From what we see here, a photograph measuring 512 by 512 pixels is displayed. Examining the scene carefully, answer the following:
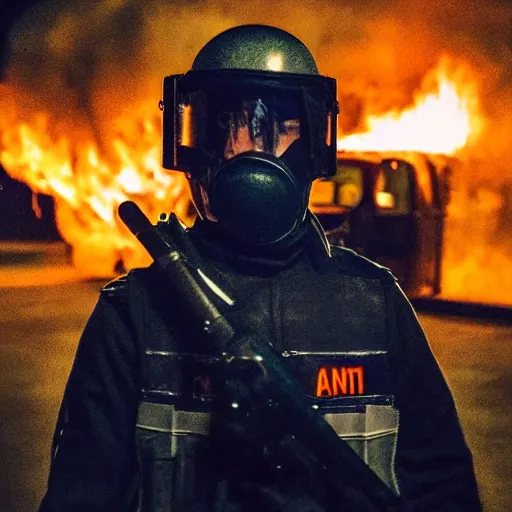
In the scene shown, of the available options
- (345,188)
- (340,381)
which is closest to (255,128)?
(340,381)

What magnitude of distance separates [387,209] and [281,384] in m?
9.45

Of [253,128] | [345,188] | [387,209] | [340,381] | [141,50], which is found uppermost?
[141,50]

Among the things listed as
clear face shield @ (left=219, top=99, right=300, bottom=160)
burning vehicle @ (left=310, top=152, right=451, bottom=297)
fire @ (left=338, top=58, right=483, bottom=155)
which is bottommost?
burning vehicle @ (left=310, top=152, right=451, bottom=297)

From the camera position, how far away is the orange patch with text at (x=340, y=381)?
66.9 inches

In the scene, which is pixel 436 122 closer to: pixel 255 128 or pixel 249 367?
pixel 255 128

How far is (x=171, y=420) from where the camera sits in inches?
64.3

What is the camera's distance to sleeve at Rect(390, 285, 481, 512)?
5.61 ft

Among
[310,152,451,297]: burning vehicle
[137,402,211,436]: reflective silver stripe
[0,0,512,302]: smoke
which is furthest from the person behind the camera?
[0,0,512,302]: smoke

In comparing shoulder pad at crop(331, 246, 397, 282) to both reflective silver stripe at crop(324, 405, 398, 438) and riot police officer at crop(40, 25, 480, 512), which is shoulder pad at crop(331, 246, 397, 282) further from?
reflective silver stripe at crop(324, 405, 398, 438)

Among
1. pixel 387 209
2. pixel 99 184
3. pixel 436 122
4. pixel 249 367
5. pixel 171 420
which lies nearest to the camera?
pixel 249 367

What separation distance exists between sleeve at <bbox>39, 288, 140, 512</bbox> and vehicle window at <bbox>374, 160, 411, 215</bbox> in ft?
30.7

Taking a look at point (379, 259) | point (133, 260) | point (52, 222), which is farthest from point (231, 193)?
point (52, 222)

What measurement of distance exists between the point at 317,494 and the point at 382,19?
48.6 ft

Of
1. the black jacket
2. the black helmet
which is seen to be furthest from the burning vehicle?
the black jacket
